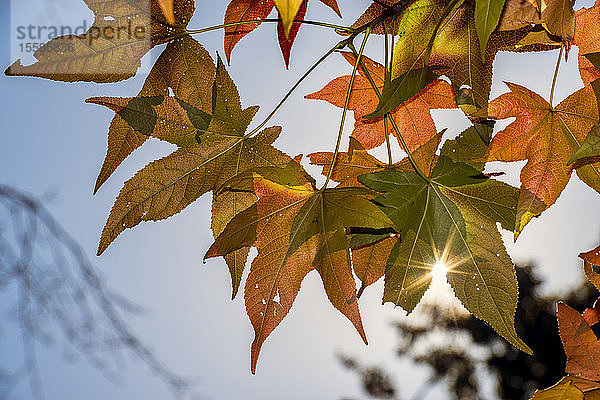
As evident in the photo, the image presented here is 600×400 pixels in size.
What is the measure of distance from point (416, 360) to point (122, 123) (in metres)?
6.46

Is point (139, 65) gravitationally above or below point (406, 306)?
above

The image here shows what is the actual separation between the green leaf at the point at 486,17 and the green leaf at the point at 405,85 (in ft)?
0.11

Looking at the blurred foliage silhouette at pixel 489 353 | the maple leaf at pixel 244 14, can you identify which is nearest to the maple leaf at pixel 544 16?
the maple leaf at pixel 244 14

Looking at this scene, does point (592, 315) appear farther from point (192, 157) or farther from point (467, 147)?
point (192, 157)


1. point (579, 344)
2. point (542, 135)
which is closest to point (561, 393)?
point (579, 344)

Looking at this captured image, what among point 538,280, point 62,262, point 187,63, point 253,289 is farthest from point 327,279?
point 538,280

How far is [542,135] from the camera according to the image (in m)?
0.25

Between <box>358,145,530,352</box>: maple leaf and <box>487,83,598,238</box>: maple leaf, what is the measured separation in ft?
0.05

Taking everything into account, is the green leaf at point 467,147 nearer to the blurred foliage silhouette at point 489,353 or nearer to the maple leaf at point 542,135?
the maple leaf at point 542,135

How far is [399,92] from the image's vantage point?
220mm

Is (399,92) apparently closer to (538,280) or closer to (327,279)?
(327,279)

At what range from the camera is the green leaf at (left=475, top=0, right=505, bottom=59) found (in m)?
0.19

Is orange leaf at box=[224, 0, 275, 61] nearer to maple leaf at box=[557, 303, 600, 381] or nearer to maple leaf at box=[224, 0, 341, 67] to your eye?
maple leaf at box=[224, 0, 341, 67]

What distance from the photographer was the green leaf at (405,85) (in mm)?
218
